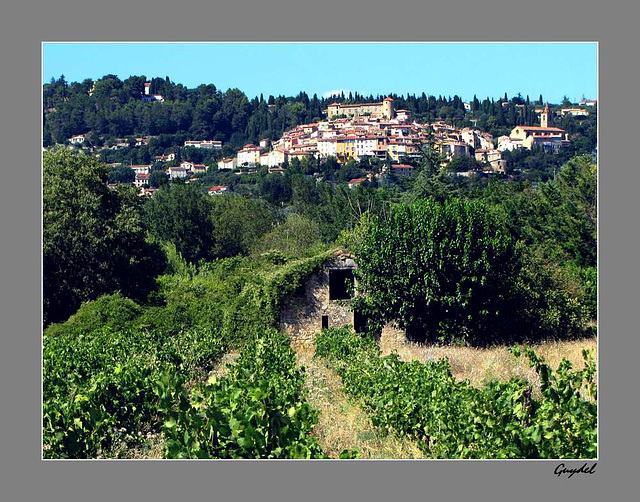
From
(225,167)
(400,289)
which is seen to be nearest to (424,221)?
(400,289)

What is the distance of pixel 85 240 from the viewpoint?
33.8 m

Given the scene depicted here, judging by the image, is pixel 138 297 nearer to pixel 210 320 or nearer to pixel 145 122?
pixel 210 320

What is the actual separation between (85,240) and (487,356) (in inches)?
689

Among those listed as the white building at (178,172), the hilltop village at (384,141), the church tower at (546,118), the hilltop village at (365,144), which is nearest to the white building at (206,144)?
the hilltop village at (365,144)

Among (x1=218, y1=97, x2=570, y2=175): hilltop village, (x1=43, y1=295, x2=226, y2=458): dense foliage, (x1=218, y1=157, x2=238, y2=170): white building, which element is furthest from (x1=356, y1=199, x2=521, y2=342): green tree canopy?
Result: (x1=218, y1=157, x2=238, y2=170): white building

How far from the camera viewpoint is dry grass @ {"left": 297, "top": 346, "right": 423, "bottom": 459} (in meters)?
11.9

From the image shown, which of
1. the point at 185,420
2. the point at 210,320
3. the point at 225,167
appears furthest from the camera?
the point at 225,167

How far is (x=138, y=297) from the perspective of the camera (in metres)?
34.8

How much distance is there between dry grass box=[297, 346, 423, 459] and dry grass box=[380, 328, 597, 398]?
258cm

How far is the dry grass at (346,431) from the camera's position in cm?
1185

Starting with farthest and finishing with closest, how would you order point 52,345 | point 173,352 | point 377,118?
point 377,118
point 52,345
point 173,352

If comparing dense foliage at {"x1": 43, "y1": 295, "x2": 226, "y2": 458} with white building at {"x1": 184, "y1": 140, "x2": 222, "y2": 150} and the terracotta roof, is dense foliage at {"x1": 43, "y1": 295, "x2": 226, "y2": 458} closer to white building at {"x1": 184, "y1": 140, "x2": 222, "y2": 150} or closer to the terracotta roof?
A: the terracotta roof

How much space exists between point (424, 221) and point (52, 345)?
1040cm

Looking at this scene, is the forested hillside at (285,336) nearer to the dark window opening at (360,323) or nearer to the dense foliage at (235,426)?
the dense foliage at (235,426)
